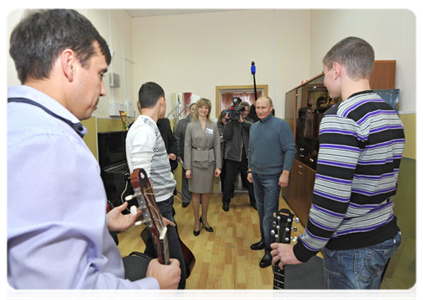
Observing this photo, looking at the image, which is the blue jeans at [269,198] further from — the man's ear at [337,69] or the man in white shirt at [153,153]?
the man's ear at [337,69]

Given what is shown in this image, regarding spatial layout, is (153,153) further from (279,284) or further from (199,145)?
(199,145)

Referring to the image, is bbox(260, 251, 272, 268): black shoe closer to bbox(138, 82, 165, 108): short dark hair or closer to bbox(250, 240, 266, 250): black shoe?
bbox(250, 240, 266, 250): black shoe

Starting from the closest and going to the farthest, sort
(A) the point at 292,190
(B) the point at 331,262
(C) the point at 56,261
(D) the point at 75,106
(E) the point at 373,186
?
(C) the point at 56,261 < (D) the point at 75,106 < (E) the point at 373,186 < (B) the point at 331,262 < (A) the point at 292,190

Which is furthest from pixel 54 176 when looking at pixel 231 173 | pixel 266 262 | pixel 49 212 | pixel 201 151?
pixel 231 173

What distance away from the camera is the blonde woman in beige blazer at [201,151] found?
2828mm

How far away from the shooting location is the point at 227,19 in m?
4.42

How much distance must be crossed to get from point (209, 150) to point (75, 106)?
7.47ft

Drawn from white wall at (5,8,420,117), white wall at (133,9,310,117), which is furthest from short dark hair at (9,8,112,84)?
white wall at (133,9,310,117)

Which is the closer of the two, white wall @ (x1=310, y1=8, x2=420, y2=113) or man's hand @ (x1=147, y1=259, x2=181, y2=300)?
man's hand @ (x1=147, y1=259, x2=181, y2=300)

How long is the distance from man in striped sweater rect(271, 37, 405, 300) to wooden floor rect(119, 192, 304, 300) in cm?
109

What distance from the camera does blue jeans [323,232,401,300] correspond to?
0.93m

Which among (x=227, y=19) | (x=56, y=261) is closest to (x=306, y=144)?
(x=227, y=19)

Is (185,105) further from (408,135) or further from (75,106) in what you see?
(75,106)

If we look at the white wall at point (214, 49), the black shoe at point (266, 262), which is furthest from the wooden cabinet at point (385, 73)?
the white wall at point (214, 49)
